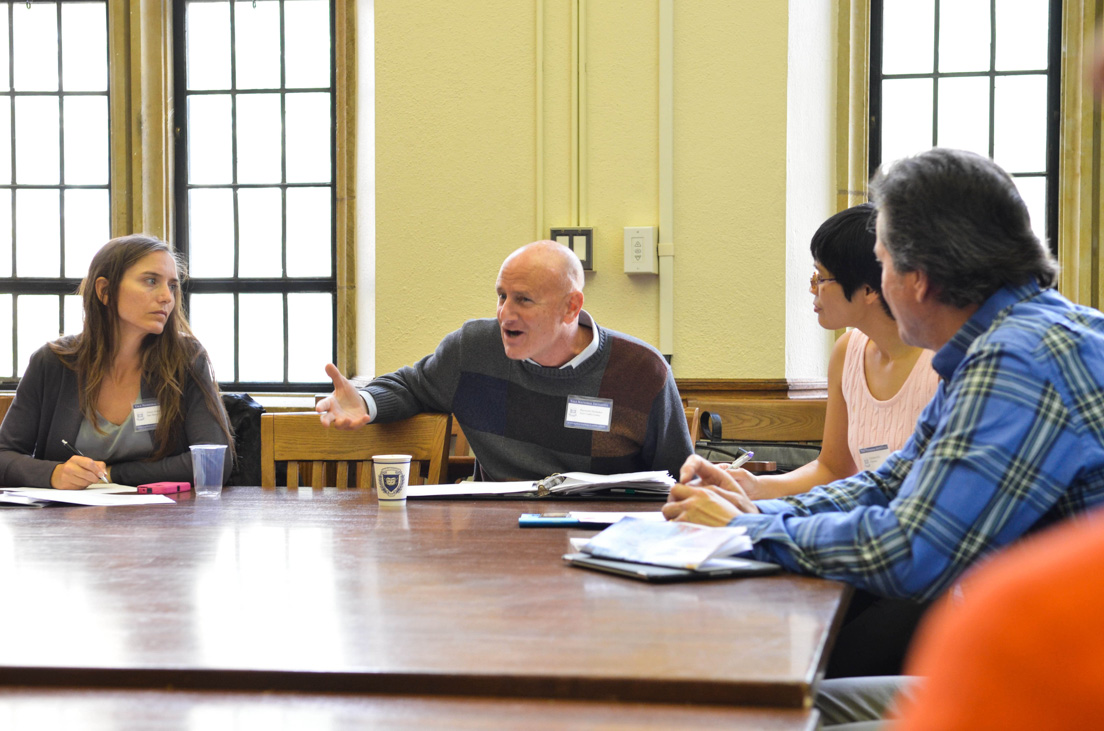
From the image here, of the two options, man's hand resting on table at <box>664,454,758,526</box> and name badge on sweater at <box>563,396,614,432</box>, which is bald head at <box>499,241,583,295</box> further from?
man's hand resting on table at <box>664,454,758,526</box>

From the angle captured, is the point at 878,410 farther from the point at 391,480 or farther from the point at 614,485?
the point at 391,480

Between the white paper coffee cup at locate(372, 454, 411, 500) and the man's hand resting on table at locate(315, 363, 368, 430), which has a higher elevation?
the man's hand resting on table at locate(315, 363, 368, 430)

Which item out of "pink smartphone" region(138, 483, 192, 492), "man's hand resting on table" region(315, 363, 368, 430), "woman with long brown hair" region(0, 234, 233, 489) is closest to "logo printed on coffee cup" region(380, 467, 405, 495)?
"man's hand resting on table" region(315, 363, 368, 430)

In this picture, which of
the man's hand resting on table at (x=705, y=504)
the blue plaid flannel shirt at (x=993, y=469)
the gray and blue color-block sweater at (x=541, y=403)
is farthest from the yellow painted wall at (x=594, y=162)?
the blue plaid flannel shirt at (x=993, y=469)

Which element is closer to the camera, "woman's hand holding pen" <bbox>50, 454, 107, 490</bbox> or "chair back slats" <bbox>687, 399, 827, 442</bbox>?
"woman's hand holding pen" <bbox>50, 454, 107, 490</bbox>

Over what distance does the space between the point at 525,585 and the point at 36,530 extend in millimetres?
1065

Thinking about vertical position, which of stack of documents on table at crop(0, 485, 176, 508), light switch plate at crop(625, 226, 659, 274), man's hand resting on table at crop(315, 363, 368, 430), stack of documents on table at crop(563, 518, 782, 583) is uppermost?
light switch plate at crop(625, 226, 659, 274)

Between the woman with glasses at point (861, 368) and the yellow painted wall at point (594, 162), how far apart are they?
5.02 ft

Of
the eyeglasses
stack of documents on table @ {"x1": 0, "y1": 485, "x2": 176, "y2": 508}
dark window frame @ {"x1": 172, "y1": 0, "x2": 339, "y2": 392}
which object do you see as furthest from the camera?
dark window frame @ {"x1": 172, "y1": 0, "x2": 339, "y2": 392}

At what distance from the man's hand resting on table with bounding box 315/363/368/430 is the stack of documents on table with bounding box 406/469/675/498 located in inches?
13.6

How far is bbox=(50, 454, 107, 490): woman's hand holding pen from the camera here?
2471 mm

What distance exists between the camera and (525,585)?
1.30 metres

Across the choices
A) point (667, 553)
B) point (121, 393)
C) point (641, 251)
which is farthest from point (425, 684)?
point (641, 251)

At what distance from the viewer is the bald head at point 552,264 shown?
2885 millimetres
